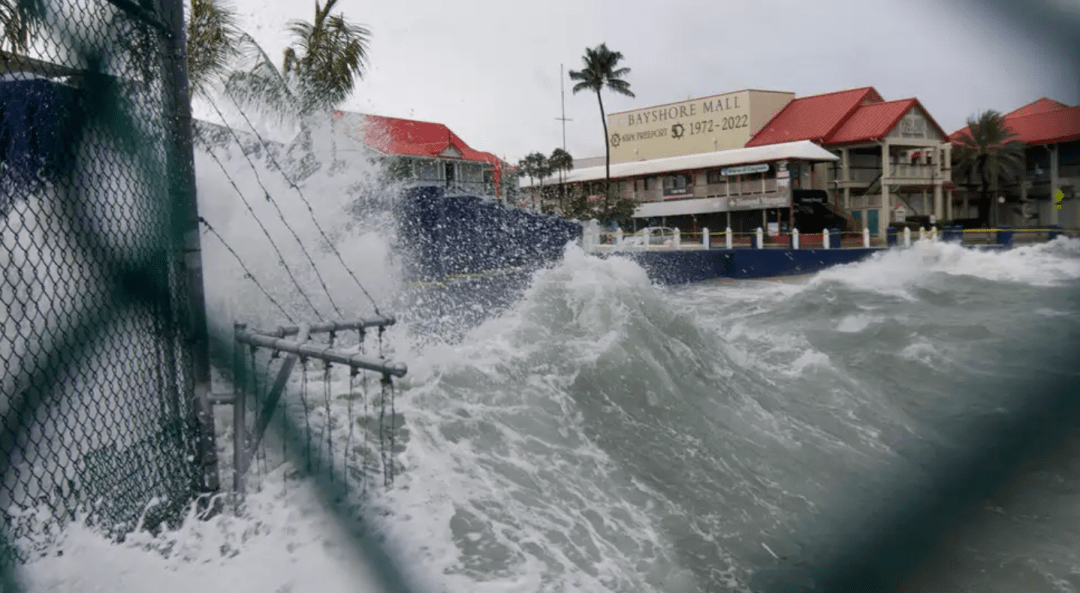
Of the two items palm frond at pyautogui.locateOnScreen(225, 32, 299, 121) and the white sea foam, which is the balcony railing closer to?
the white sea foam

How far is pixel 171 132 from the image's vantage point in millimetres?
1850

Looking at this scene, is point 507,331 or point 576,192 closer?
point 507,331

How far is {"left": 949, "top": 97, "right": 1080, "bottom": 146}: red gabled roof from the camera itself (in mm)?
539

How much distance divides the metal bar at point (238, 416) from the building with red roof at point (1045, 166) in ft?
5.15

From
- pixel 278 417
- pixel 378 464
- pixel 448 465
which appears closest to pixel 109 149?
pixel 278 417

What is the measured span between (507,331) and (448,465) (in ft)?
5.37

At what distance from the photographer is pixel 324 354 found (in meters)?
1.67

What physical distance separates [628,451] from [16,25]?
2.25 meters

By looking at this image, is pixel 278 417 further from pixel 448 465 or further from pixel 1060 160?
pixel 1060 160

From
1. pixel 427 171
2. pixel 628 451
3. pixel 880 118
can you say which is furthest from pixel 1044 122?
pixel 427 171

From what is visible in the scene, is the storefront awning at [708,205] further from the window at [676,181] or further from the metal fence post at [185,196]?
the metal fence post at [185,196]

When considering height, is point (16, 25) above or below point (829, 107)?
above

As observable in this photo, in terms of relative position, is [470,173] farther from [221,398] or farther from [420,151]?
[221,398]

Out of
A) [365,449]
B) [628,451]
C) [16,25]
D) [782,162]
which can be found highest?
[782,162]
